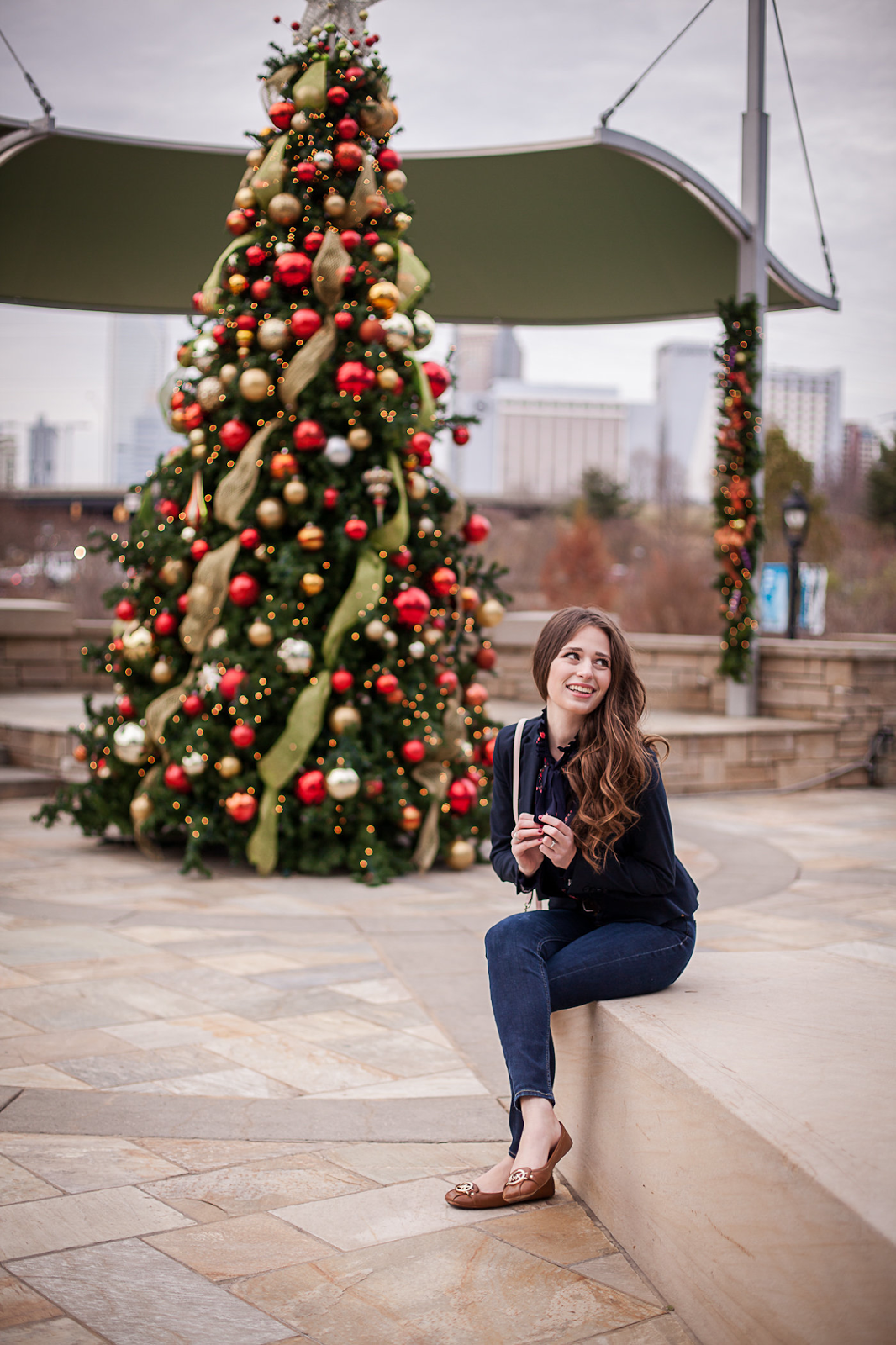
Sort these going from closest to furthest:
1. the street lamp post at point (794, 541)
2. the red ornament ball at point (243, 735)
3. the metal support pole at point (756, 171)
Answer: the red ornament ball at point (243, 735) → the metal support pole at point (756, 171) → the street lamp post at point (794, 541)

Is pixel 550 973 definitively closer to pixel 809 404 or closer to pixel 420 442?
pixel 420 442

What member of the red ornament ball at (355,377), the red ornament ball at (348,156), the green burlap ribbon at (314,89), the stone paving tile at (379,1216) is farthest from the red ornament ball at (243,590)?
the stone paving tile at (379,1216)

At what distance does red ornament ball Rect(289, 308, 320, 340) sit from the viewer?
644 centimetres

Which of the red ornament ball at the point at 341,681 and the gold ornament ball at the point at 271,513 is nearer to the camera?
the red ornament ball at the point at 341,681

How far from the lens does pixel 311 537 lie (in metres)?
6.39

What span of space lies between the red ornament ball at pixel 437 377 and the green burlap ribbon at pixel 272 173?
1.24 meters

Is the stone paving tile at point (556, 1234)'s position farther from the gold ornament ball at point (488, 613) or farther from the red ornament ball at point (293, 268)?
the red ornament ball at point (293, 268)

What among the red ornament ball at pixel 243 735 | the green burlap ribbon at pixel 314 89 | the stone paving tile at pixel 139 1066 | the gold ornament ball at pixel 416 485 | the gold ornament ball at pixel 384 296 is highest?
the green burlap ribbon at pixel 314 89

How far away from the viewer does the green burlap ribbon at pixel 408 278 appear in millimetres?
6770

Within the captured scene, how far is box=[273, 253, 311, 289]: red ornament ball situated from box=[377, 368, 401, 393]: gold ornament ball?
67 cm

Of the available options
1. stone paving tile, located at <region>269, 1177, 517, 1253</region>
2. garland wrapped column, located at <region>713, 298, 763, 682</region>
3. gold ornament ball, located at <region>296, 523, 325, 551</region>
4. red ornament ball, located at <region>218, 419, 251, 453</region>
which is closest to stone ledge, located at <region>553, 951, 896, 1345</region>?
stone paving tile, located at <region>269, 1177, 517, 1253</region>

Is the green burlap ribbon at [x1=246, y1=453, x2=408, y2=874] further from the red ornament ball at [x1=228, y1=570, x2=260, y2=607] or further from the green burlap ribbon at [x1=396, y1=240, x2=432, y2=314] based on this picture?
the green burlap ribbon at [x1=396, y1=240, x2=432, y2=314]

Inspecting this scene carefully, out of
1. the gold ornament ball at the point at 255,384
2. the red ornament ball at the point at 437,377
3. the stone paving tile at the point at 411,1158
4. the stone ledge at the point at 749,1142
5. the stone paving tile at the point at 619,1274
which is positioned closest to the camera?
the stone ledge at the point at 749,1142

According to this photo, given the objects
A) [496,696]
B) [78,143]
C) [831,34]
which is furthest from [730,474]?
[78,143]
